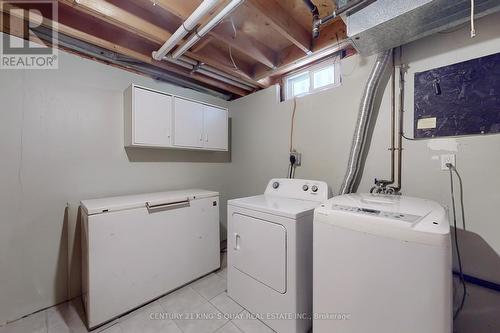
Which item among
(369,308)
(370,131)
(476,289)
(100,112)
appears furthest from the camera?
(100,112)

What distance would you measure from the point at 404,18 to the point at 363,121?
701 millimetres

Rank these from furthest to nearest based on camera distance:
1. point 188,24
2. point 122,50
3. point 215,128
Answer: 1. point 215,128
2. point 122,50
3. point 188,24

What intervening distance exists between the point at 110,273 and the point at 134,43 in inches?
85.4

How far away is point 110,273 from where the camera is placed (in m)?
1.54

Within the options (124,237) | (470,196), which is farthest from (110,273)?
(470,196)

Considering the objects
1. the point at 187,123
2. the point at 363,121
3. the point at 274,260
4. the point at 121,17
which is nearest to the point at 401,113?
the point at 363,121

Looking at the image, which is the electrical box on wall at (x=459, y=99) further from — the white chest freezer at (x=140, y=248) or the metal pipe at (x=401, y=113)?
the white chest freezer at (x=140, y=248)

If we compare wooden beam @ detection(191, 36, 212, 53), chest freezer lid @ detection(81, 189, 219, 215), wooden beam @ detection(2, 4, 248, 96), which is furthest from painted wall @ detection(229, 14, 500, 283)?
chest freezer lid @ detection(81, 189, 219, 215)

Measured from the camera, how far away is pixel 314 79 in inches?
91.7

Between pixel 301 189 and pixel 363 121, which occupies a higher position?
pixel 363 121

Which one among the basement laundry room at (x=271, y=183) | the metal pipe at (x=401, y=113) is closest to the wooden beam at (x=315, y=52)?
the basement laundry room at (x=271, y=183)

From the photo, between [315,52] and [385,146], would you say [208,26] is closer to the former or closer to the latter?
[315,52]

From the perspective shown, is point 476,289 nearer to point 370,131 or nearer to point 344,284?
point 344,284

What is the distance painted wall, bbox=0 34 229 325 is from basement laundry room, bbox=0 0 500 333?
0.01 meters
